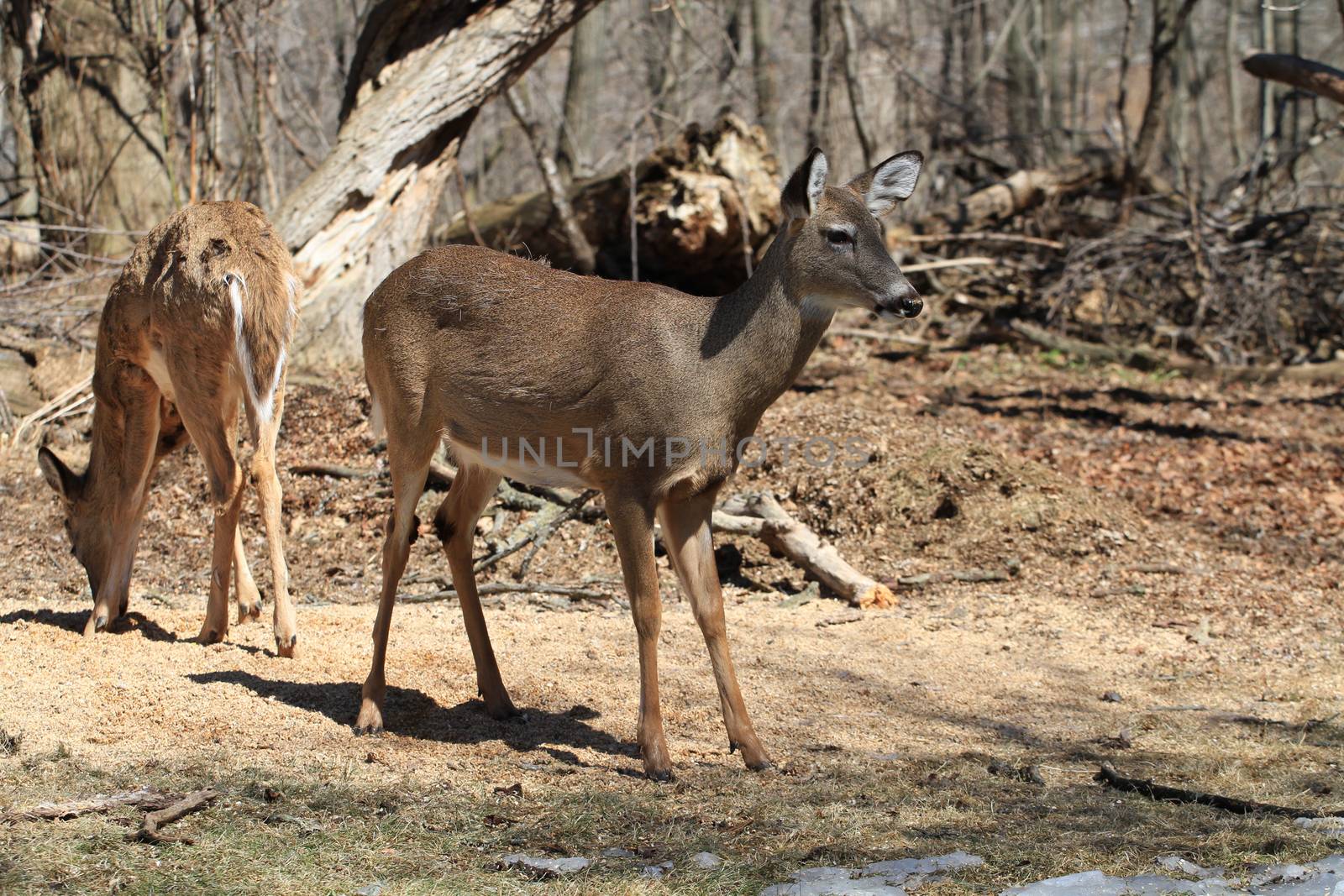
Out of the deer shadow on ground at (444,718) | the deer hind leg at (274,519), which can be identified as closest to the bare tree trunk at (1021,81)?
the deer hind leg at (274,519)

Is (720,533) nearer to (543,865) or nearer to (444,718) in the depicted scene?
(444,718)

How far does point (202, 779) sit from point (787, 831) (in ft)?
6.94

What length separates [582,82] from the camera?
68.0 feet

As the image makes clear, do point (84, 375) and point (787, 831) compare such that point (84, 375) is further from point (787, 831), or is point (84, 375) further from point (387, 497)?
point (787, 831)

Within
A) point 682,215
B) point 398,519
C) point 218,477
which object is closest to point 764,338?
point 398,519

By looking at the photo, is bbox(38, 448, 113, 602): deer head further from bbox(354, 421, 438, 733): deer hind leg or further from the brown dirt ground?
bbox(354, 421, 438, 733): deer hind leg

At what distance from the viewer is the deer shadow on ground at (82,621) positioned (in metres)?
6.97

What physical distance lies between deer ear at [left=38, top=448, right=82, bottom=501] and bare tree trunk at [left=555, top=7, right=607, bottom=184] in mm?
13408

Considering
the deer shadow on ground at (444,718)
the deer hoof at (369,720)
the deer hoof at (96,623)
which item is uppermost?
the deer hoof at (96,623)

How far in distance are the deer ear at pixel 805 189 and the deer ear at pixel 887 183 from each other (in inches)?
10.1

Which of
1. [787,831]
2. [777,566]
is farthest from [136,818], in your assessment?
[777,566]

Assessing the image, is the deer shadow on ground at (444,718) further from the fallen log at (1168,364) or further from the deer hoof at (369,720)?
the fallen log at (1168,364)

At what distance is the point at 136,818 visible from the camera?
441 centimetres

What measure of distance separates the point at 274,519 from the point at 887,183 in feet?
11.1
